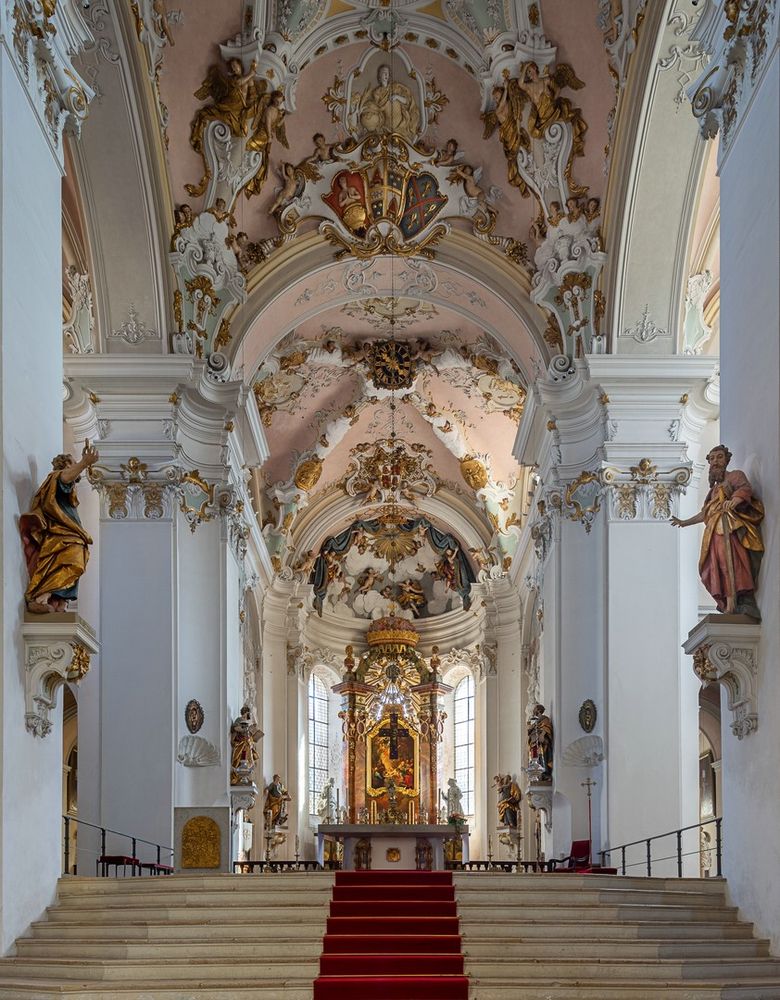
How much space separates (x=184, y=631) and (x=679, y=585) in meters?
6.28

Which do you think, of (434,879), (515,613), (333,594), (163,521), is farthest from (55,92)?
(333,594)

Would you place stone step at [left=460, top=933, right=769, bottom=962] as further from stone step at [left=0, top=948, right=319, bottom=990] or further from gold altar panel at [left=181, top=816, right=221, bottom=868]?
gold altar panel at [left=181, top=816, right=221, bottom=868]

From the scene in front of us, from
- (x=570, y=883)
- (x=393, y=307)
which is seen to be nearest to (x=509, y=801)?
(x=393, y=307)

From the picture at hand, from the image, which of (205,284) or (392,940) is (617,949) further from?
(205,284)

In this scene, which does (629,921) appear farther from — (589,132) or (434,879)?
(589,132)

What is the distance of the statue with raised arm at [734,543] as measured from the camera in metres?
10.2

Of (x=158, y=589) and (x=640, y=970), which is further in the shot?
(x=158, y=589)

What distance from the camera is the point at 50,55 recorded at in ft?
36.1

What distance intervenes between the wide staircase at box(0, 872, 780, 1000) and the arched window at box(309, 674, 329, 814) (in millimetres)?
22144

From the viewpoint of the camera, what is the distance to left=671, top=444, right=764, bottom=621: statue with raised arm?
1025 cm

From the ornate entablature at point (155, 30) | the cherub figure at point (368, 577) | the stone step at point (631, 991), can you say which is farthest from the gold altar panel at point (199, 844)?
the cherub figure at point (368, 577)

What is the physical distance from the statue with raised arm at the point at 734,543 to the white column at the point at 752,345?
8 cm

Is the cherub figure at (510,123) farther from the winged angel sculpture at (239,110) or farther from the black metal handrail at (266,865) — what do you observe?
the black metal handrail at (266,865)

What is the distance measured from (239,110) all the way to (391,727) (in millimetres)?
18882
